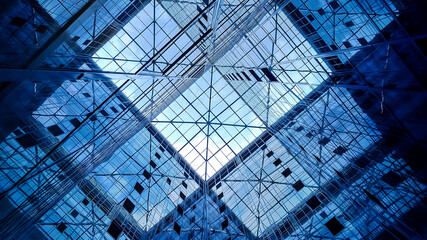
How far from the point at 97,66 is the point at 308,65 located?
12.1 metres

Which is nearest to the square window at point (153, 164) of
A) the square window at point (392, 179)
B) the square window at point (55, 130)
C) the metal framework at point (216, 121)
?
the metal framework at point (216, 121)

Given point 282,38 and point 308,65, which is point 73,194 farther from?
point 282,38

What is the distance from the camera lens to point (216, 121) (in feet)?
103

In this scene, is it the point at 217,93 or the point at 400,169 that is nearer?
the point at 400,169

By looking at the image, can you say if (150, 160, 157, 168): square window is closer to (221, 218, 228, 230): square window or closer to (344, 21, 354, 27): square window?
(221, 218, 228, 230): square window

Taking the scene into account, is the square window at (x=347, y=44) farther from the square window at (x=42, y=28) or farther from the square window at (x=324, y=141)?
the square window at (x=42, y=28)

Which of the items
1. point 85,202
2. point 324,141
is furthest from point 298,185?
point 85,202

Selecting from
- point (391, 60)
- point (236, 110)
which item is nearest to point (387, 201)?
point (391, 60)

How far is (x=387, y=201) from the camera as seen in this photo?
13.0 m

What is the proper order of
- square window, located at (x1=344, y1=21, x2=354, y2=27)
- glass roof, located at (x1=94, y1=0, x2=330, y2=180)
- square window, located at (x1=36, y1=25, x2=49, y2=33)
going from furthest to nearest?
glass roof, located at (x1=94, y1=0, x2=330, y2=180) < square window, located at (x1=344, y1=21, x2=354, y2=27) < square window, located at (x1=36, y1=25, x2=49, y2=33)

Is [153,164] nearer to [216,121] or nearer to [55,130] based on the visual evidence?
[216,121]

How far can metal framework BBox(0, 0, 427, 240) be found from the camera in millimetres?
7543

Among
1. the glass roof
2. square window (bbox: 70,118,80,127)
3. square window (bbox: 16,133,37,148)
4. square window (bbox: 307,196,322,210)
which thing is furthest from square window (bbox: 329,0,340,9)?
square window (bbox: 307,196,322,210)

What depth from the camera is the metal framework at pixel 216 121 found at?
754cm
